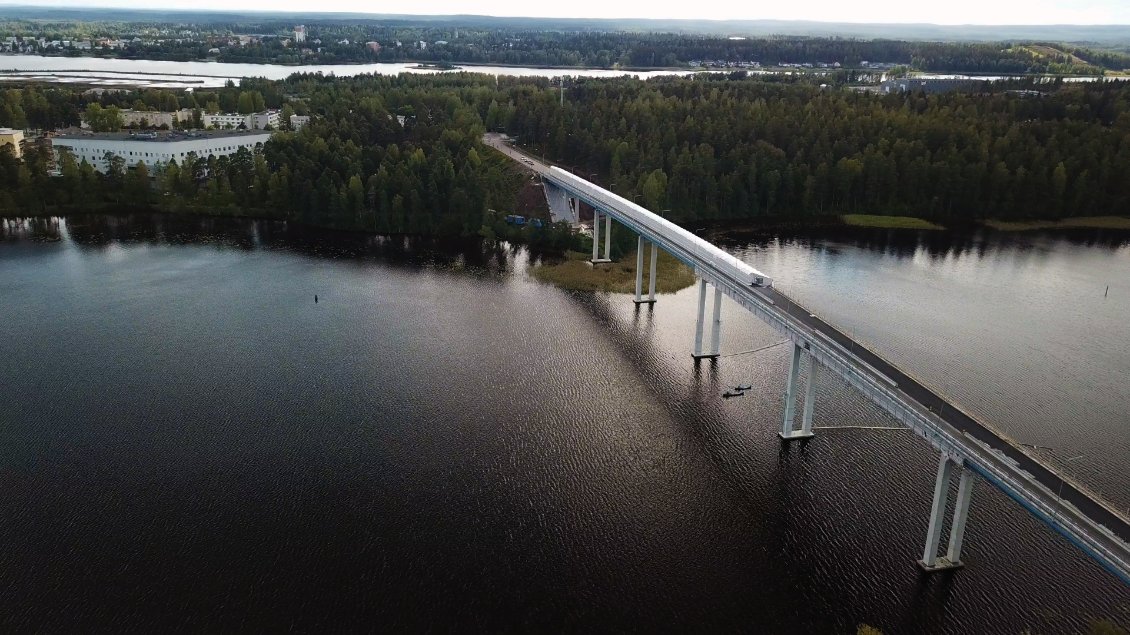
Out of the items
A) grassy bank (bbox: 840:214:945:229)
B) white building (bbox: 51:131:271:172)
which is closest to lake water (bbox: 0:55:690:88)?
white building (bbox: 51:131:271:172)

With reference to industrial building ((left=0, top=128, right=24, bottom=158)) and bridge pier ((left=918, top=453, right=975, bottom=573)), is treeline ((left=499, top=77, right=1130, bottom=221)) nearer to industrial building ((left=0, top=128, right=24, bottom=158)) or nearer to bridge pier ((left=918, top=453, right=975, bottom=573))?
bridge pier ((left=918, top=453, right=975, bottom=573))

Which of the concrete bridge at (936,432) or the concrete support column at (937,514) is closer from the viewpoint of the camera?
the concrete bridge at (936,432)

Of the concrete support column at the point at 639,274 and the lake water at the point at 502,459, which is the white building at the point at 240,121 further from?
the concrete support column at the point at 639,274

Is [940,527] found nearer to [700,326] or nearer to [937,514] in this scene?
[937,514]

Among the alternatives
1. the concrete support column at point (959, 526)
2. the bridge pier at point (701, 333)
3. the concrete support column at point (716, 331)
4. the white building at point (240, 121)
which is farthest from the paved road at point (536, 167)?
the concrete support column at point (959, 526)

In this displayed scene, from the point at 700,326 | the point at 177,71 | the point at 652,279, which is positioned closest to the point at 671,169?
the point at 652,279

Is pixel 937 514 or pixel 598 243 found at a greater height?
pixel 937 514

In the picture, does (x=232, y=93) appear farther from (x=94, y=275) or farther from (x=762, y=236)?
(x=762, y=236)
